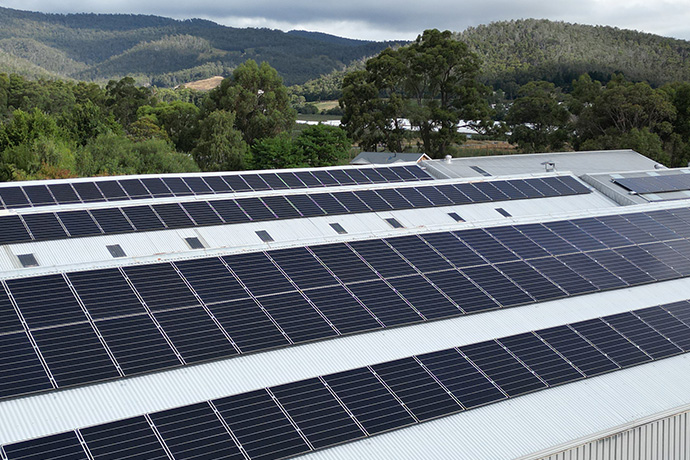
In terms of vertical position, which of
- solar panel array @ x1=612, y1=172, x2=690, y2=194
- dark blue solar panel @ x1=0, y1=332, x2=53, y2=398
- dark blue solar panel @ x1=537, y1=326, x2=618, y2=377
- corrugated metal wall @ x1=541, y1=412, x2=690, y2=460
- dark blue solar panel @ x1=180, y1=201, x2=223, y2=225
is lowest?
corrugated metal wall @ x1=541, y1=412, x2=690, y2=460

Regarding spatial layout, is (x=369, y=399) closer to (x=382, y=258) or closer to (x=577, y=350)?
(x=577, y=350)

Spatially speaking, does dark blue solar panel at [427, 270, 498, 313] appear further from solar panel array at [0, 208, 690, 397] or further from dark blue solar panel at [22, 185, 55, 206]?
dark blue solar panel at [22, 185, 55, 206]

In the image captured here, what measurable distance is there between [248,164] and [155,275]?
56459mm

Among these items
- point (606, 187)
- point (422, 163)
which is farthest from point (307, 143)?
point (606, 187)

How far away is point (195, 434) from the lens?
16.9 metres

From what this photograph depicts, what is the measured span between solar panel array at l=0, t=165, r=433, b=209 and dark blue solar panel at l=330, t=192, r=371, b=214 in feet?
15.3

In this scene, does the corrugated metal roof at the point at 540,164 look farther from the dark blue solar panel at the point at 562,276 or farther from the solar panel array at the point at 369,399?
the solar panel array at the point at 369,399

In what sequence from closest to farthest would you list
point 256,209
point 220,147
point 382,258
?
point 382,258, point 256,209, point 220,147

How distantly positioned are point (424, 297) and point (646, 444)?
8.87m

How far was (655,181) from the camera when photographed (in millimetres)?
45188

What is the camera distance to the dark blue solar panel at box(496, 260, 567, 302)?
26750mm

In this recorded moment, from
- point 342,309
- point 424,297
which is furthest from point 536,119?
point 342,309

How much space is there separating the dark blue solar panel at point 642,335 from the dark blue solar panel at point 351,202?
45.3 ft

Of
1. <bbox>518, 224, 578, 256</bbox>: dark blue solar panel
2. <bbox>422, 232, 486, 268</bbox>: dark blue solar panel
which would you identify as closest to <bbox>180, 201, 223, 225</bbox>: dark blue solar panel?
<bbox>422, 232, 486, 268</bbox>: dark blue solar panel
